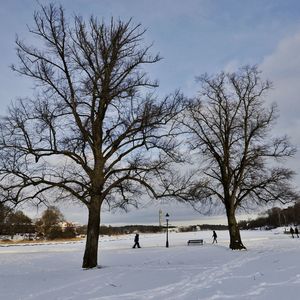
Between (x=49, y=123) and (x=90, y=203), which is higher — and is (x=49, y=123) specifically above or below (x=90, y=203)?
above

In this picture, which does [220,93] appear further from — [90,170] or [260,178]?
[90,170]

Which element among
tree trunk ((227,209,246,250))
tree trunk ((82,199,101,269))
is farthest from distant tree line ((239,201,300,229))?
tree trunk ((82,199,101,269))

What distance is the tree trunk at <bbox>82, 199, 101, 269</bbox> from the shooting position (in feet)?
62.0

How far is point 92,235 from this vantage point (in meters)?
19.1

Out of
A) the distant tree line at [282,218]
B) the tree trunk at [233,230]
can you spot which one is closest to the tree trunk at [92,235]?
the tree trunk at [233,230]

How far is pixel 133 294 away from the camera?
34.1ft

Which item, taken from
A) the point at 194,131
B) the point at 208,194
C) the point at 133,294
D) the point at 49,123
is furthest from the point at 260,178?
the point at 133,294

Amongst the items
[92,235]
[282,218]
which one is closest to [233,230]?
[92,235]

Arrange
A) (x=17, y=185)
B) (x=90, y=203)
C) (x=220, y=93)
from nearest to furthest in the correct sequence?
(x=17, y=185)
(x=90, y=203)
(x=220, y=93)

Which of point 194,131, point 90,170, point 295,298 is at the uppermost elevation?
point 194,131

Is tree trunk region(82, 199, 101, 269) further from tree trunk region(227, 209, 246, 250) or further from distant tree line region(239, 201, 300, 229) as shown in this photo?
distant tree line region(239, 201, 300, 229)

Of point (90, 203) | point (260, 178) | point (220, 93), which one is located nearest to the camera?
point (90, 203)

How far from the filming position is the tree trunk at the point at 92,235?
1891 centimetres

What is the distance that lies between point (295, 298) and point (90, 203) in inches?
477
